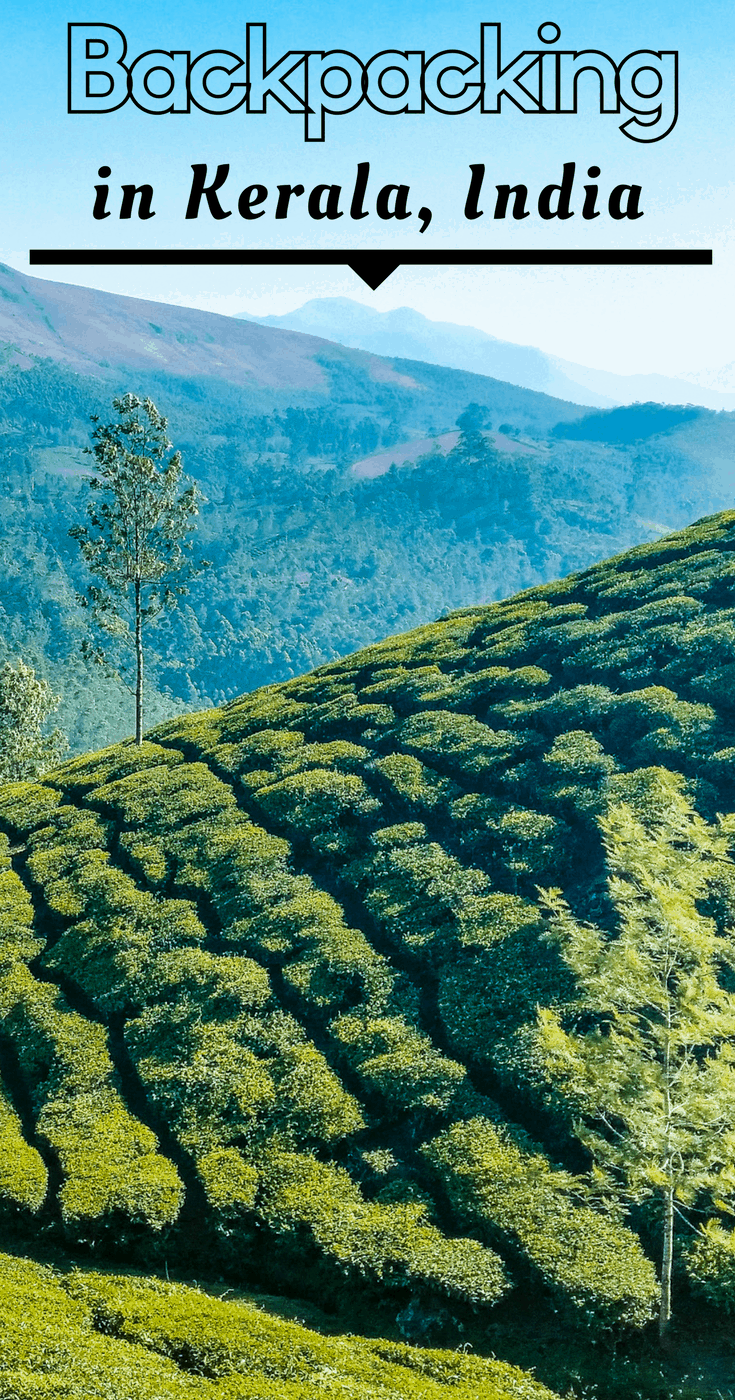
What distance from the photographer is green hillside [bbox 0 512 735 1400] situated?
16.6 metres

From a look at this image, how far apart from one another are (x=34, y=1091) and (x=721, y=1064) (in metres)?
14.2

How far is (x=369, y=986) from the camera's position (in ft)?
73.2

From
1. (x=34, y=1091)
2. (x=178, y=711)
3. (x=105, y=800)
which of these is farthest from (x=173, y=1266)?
(x=178, y=711)

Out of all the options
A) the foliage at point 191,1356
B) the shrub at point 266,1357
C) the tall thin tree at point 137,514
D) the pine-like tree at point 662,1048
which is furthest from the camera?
the tall thin tree at point 137,514

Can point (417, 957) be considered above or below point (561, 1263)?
above

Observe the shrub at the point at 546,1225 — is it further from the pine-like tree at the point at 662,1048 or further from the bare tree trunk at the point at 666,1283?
A: the pine-like tree at the point at 662,1048

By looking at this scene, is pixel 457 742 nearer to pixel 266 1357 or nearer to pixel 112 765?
pixel 112 765

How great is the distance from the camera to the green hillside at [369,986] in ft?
54.3

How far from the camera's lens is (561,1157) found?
18.0 meters

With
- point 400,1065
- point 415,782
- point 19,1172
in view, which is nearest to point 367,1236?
point 400,1065

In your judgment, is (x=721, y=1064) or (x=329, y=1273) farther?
(x=329, y=1273)

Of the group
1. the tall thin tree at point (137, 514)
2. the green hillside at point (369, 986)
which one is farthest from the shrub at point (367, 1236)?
the tall thin tree at point (137, 514)

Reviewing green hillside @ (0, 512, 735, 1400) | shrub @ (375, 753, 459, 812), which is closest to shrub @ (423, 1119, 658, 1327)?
green hillside @ (0, 512, 735, 1400)

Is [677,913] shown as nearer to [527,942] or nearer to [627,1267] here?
[627,1267]
